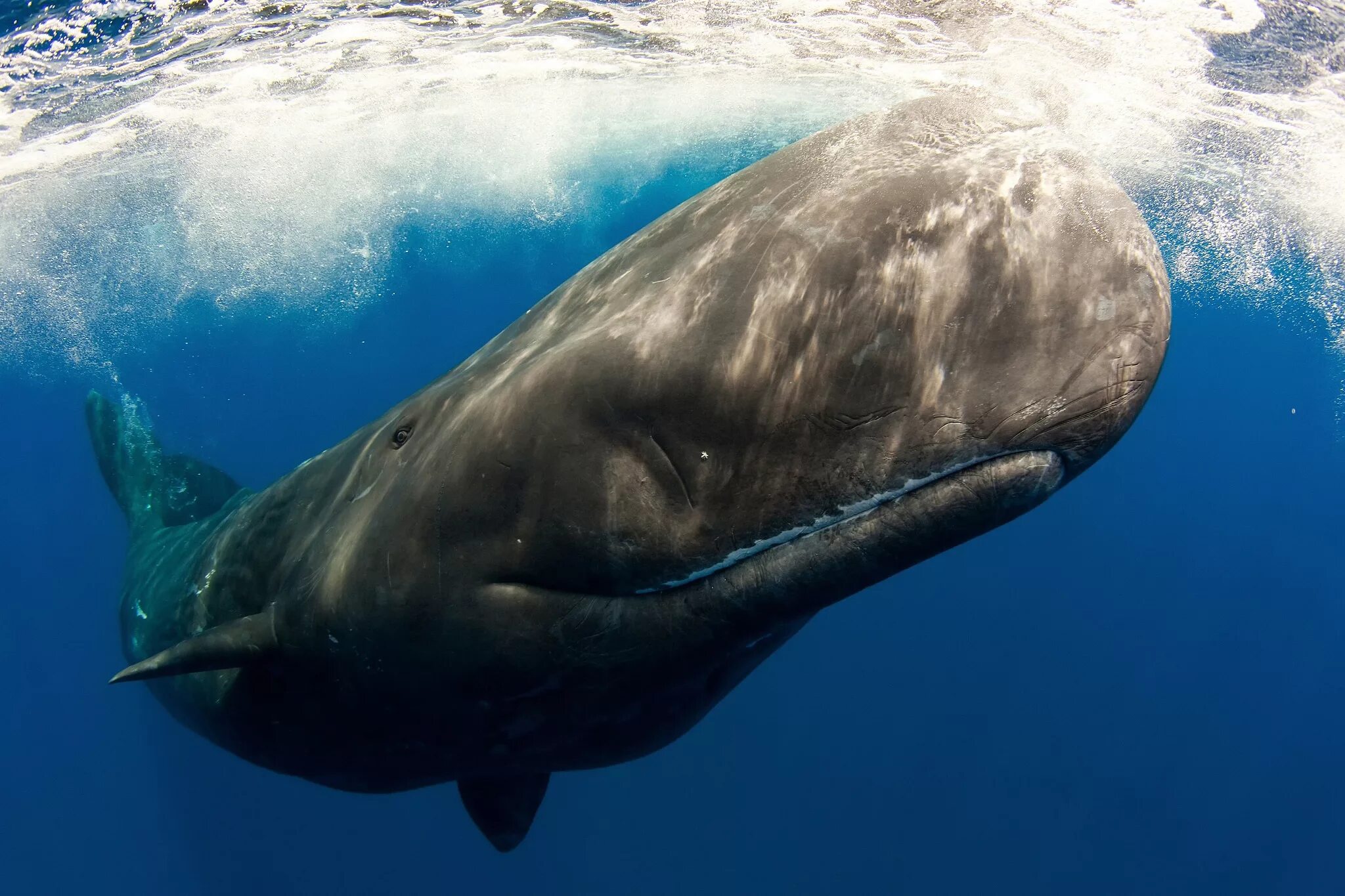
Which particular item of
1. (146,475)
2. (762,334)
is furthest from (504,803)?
(146,475)

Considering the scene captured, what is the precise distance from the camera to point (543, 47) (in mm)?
21656

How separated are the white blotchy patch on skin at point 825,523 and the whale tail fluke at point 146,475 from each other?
10093mm

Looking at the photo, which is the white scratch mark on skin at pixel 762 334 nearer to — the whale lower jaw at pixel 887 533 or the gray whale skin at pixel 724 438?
the gray whale skin at pixel 724 438

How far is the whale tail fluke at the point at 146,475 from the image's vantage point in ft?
35.2

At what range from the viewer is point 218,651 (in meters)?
3.90

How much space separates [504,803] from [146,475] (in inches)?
358

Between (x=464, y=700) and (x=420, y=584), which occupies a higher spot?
(x=420, y=584)

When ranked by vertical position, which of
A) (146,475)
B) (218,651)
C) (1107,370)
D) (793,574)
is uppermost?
(1107,370)

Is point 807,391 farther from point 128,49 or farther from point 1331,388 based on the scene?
point 1331,388

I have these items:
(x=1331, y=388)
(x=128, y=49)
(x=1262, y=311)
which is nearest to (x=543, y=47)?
(x=128, y=49)

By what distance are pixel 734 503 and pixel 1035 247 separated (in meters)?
1.09

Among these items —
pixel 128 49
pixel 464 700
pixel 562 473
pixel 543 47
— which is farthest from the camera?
pixel 543 47

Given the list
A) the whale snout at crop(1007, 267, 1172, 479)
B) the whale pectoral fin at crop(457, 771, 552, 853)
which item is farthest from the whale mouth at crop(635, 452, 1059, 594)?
the whale pectoral fin at crop(457, 771, 552, 853)

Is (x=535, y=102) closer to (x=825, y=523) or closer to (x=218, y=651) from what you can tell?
(x=218, y=651)
